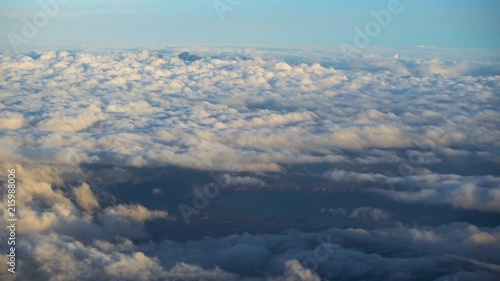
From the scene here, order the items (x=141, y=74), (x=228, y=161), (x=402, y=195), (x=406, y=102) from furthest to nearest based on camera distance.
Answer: (x=141, y=74), (x=406, y=102), (x=228, y=161), (x=402, y=195)

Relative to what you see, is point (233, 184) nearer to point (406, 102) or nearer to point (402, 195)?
point (402, 195)

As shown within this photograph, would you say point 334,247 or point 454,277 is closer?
point 454,277

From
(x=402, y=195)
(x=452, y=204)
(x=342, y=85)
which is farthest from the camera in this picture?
(x=342, y=85)

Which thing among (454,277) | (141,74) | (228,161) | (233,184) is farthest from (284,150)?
(141,74)

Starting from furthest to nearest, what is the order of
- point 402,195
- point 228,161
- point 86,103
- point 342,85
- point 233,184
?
point 342,85, point 86,103, point 228,161, point 233,184, point 402,195

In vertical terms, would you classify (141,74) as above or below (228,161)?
above

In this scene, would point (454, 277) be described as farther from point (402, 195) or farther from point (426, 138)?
point (426, 138)

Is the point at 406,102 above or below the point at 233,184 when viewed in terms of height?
above

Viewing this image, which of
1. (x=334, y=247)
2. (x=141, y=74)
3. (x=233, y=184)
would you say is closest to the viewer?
(x=334, y=247)

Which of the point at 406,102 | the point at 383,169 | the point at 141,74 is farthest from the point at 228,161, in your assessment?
the point at 141,74

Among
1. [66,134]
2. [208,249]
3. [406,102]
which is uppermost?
[406,102]
